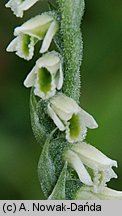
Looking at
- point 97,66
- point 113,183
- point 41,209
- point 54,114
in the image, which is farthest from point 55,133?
point 97,66

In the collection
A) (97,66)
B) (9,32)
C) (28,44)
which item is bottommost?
(97,66)

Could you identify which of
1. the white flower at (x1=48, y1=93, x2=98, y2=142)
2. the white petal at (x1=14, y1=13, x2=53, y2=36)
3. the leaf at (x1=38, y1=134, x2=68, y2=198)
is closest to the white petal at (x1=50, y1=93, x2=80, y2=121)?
the white flower at (x1=48, y1=93, x2=98, y2=142)

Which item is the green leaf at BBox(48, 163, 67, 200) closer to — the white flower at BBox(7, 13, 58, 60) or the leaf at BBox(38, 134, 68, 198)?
the leaf at BBox(38, 134, 68, 198)

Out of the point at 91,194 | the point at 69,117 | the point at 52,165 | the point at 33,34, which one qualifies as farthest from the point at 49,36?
the point at 91,194

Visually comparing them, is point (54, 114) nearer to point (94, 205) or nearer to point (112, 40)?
point (94, 205)

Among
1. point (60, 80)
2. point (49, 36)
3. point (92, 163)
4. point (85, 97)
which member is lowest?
point (85, 97)

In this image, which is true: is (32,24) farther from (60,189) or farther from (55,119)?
(60,189)
